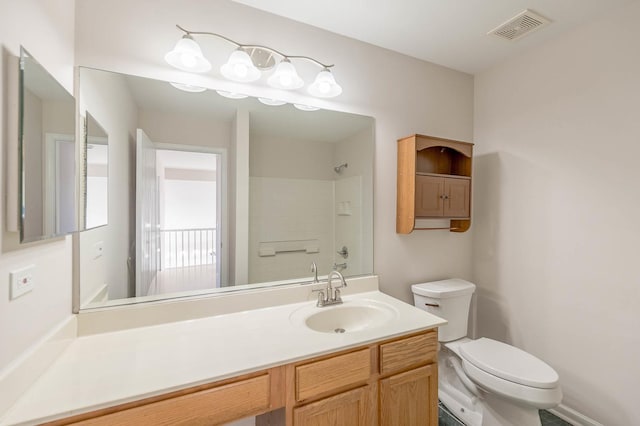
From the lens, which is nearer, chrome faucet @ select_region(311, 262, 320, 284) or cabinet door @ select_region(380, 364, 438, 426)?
cabinet door @ select_region(380, 364, 438, 426)

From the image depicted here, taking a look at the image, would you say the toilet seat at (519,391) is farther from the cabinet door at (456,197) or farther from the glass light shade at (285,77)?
the glass light shade at (285,77)

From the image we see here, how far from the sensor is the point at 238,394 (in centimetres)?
94

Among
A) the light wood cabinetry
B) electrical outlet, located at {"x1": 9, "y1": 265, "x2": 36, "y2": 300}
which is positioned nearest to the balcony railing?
electrical outlet, located at {"x1": 9, "y1": 265, "x2": 36, "y2": 300}

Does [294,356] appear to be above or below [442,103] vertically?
below

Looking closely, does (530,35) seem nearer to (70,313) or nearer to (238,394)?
(238,394)

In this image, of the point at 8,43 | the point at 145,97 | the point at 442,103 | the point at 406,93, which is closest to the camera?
the point at 8,43

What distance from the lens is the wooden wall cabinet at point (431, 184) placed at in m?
1.83

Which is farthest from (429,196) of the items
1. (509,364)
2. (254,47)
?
(254,47)

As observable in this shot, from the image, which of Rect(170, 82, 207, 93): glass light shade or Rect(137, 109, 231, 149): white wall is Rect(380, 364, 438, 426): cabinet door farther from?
Rect(170, 82, 207, 93): glass light shade

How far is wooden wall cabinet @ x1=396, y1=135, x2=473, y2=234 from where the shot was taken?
6.02ft

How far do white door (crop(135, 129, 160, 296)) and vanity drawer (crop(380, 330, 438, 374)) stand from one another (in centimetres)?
114

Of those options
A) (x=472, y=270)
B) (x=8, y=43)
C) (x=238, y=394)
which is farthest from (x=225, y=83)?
(x=472, y=270)

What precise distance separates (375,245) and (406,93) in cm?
111

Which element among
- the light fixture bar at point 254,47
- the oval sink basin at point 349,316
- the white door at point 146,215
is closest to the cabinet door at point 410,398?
the oval sink basin at point 349,316
